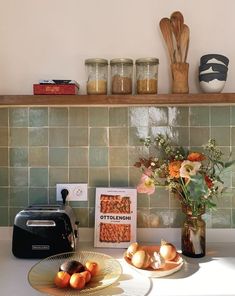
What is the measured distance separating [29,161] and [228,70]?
1.04 m

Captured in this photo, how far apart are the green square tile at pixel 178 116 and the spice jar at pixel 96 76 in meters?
0.35

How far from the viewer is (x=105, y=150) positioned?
5.23 feet

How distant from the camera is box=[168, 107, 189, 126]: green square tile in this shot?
1571 mm

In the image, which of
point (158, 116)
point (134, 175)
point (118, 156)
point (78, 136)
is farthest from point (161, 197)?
point (78, 136)

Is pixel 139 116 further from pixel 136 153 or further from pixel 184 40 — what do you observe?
pixel 184 40

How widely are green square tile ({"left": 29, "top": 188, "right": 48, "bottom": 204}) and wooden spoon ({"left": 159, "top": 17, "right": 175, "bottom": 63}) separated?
0.87 meters

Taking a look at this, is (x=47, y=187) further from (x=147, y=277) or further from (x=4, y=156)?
(x=147, y=277)

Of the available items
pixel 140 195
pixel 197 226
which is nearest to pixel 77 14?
pixel 140 195

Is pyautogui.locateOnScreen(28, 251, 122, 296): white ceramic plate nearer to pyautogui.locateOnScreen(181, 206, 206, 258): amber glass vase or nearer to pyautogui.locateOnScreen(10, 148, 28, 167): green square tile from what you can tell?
pyautogui.locateOnScreen(181, 206, 206, 258): amber glass vase

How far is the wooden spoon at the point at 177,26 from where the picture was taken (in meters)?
1.46

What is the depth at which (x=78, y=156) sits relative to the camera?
5.24ft

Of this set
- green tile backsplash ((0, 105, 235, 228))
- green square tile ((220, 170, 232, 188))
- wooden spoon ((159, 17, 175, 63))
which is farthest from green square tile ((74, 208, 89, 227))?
wooden spoon ((159, 17, 175, 63))

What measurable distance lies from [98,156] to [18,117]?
43 cm

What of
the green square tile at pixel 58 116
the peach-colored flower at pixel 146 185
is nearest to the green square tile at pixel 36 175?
the green square tile at pixel 58 116
